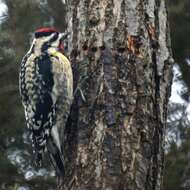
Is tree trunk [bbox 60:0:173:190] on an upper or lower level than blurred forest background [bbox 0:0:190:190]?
Result: upper

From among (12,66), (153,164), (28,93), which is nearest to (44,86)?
(28,93)

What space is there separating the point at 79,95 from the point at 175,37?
284 cm

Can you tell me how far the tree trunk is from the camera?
349 centimetres

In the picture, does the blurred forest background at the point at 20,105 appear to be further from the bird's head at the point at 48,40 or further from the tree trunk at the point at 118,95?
the tree trunk at the point at 118,95

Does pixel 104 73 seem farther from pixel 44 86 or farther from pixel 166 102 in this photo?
pixel 44 86

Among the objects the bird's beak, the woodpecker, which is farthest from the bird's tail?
the bird's beak

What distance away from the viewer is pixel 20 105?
6133 mm

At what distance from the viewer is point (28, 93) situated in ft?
13.9

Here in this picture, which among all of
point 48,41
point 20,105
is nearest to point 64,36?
point 48,41

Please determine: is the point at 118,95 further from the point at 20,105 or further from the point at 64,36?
the point at 20,105

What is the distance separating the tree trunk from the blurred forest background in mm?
1927

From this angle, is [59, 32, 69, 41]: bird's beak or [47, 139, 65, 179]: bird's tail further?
[59, 32, 69, 41]: bird's beak

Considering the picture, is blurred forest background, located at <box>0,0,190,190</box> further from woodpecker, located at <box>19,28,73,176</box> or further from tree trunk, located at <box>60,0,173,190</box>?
tree trunk, located at <box>60,0,173,190</box>

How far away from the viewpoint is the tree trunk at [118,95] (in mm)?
3488
